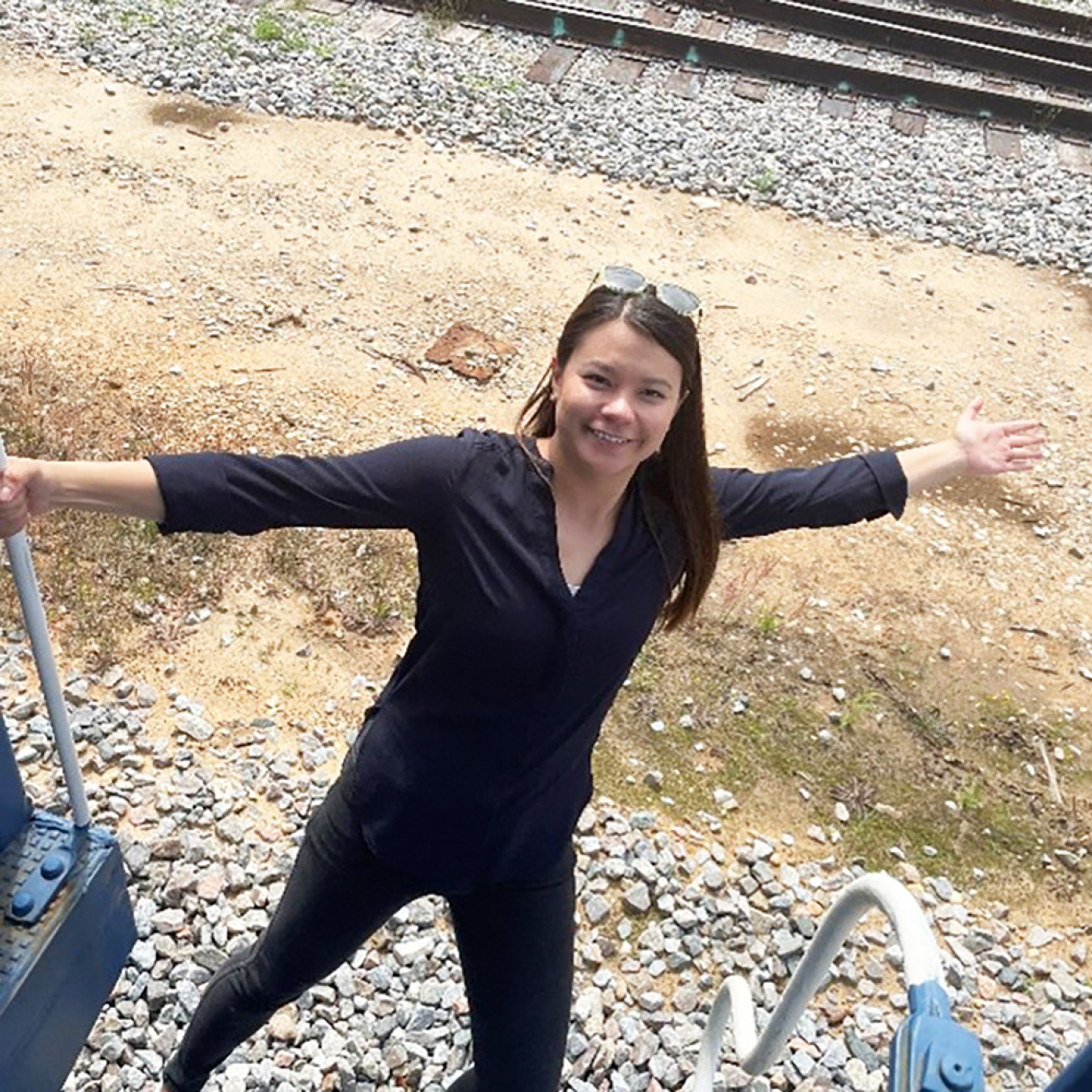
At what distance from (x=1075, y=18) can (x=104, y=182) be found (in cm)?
937

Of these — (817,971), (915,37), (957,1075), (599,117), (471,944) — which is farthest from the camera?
(915,37)

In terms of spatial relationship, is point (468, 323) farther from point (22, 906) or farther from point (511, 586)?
point (22, 906)

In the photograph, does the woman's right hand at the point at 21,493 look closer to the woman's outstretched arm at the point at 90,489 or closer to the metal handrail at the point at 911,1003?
the woman's outstretched arm at the point at 90,489

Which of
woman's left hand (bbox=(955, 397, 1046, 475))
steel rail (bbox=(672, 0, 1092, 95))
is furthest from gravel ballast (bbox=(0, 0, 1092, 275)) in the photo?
woman's left hand (bbox=(955, 397, 1046, 475))

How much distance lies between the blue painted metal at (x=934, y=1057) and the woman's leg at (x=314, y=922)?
4.21 feet

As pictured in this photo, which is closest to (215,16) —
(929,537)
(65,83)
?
(65,83)

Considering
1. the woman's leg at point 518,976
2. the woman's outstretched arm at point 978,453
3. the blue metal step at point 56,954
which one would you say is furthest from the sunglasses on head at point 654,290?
the blue metal step at point 56,954

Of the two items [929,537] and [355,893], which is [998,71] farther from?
[355,893]

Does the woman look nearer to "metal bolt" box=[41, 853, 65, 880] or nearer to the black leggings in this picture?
the black leggings

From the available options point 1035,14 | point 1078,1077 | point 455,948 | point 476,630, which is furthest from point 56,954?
point 1035,14

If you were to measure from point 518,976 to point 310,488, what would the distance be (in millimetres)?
1183

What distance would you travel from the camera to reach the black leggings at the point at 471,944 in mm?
2549

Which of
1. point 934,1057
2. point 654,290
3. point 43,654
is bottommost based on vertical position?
point 43,654

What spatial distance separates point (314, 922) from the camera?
2.63 metres
